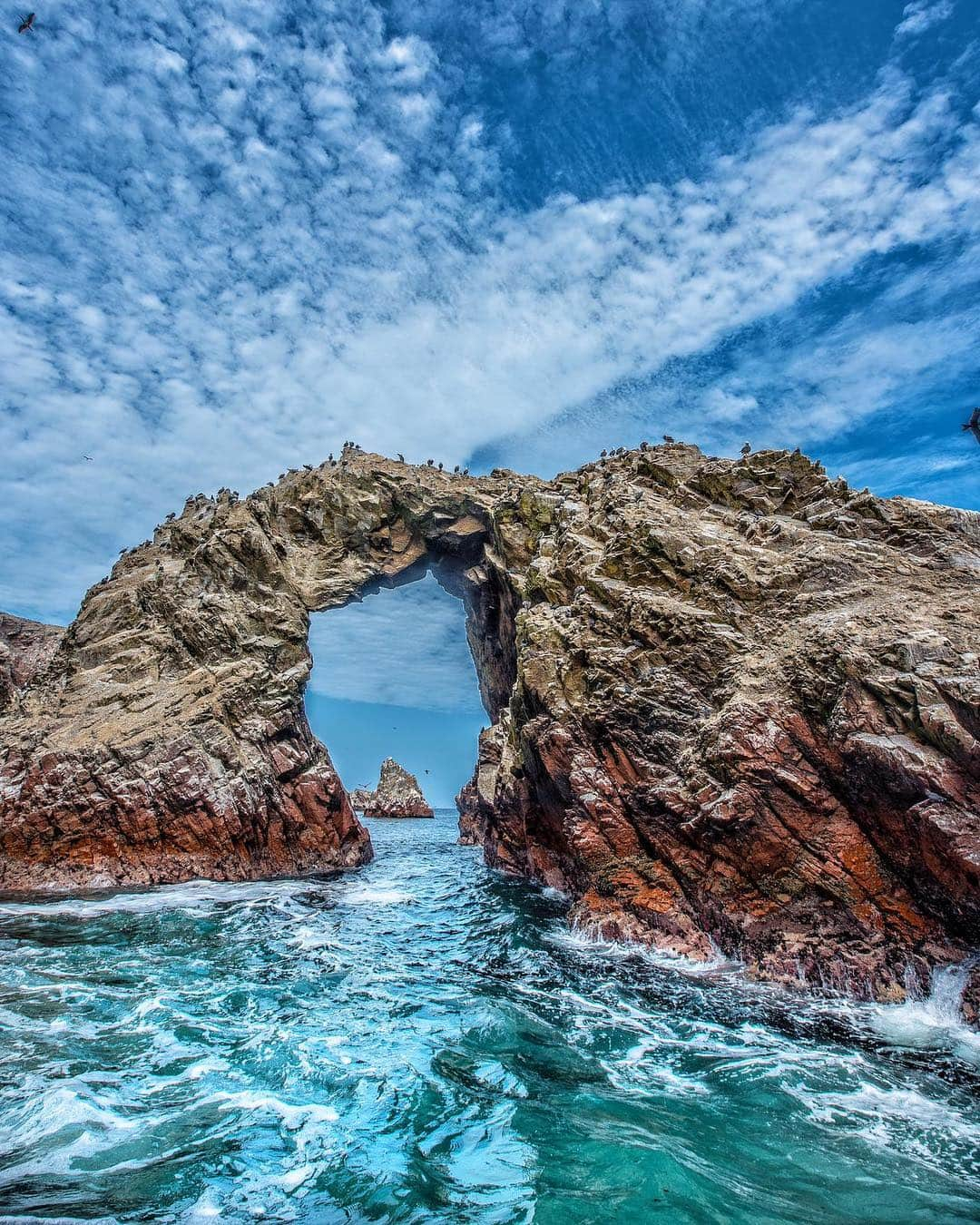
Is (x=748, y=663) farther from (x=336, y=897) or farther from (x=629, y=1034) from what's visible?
(x=336, y=897)

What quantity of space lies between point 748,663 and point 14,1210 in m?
18.6

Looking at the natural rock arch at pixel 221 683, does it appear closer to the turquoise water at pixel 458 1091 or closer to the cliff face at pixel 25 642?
the turquoise water at pixel 458 1091

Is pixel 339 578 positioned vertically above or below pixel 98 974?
above

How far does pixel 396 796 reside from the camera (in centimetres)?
9094

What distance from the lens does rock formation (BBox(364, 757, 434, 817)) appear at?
9012 centimetres

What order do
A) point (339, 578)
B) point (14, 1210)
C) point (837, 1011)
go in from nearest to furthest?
point (14, 1210)
point (837, 1011)
point (339, 578)

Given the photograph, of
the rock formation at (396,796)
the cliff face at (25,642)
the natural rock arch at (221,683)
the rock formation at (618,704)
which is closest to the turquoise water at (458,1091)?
the rock formation at (618,704)

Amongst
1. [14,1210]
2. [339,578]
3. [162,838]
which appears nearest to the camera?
[14,1210]

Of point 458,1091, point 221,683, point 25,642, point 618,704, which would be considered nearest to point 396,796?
point 25,642

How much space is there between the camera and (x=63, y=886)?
23953 millimetres

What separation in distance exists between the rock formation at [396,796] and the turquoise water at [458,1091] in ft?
250

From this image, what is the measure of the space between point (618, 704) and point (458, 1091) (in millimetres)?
13151

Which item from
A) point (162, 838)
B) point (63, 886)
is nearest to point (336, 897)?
point (162, 838)

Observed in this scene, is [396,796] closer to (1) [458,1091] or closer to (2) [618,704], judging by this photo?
(2) [618,704]
